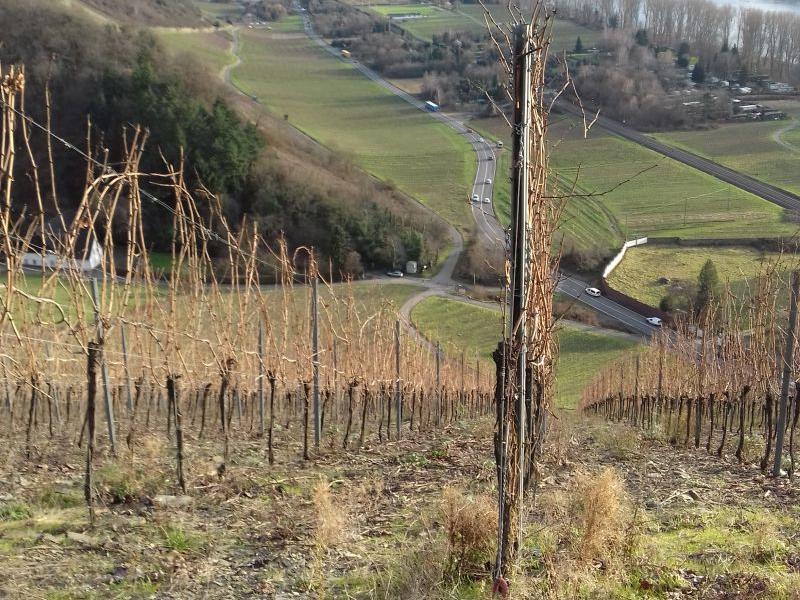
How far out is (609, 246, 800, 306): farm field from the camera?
102 feet

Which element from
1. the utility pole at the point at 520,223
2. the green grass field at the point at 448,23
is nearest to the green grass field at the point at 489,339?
the utility pole at the point at 520,223

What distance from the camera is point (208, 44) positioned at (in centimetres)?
5644

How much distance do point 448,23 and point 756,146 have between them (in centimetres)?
3174

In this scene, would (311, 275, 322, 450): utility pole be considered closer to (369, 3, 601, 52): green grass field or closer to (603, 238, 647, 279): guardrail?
(603, 238, 647, 279): guardrail

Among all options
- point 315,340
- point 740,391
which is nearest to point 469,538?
point 315,340

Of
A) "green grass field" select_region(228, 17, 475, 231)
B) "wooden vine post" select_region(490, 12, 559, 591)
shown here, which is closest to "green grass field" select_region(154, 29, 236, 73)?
"green grass field" select_region(228, 17, 475, 231)

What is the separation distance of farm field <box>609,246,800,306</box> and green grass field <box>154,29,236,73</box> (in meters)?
29.8

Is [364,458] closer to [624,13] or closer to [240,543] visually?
[240,543]

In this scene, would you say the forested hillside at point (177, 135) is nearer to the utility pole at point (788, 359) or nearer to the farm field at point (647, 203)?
the farm field at point (647, 203)

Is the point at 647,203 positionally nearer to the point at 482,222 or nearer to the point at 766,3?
the point at 482,222

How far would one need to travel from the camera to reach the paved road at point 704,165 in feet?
133

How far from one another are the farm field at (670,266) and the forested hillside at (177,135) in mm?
9034

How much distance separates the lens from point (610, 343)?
2730 cm

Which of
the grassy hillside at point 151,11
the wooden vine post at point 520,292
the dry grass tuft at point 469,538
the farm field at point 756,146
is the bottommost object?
the farm field at point 756,146
